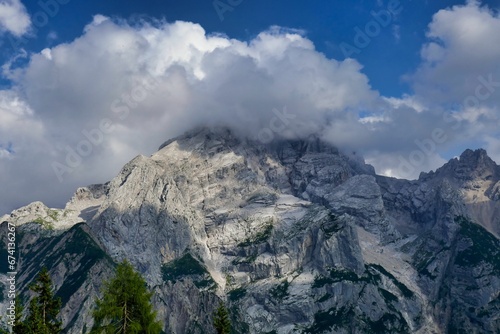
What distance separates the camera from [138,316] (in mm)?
59906

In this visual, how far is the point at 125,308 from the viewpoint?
59.6 meters

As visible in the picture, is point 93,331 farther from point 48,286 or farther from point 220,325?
point 220,325

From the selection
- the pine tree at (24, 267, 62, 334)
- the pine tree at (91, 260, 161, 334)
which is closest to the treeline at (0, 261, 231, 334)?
the pine tree at (91, 260, 161, 334)

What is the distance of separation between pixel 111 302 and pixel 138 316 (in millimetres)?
3282

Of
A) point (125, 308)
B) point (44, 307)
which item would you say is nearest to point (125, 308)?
point (125, 308)

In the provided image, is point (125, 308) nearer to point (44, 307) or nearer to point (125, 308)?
point (125, 308)

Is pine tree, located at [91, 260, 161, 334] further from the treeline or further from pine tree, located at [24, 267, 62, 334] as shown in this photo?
pine tree, located at [24, 267, 62, 334]

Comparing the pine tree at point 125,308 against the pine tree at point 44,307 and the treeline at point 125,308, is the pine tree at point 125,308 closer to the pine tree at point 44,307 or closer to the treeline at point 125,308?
the treeline at point 125,308

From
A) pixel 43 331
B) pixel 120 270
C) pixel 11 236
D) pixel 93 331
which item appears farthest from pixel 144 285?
pixel 11 236

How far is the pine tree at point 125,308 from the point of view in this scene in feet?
193

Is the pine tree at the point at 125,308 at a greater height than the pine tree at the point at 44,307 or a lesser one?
lesser

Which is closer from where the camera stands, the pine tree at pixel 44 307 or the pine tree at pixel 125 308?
the pine tree at pixel 125 308

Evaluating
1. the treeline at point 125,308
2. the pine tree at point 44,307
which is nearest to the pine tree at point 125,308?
the treeline at point 125,308

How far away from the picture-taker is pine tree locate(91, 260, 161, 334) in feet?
193
